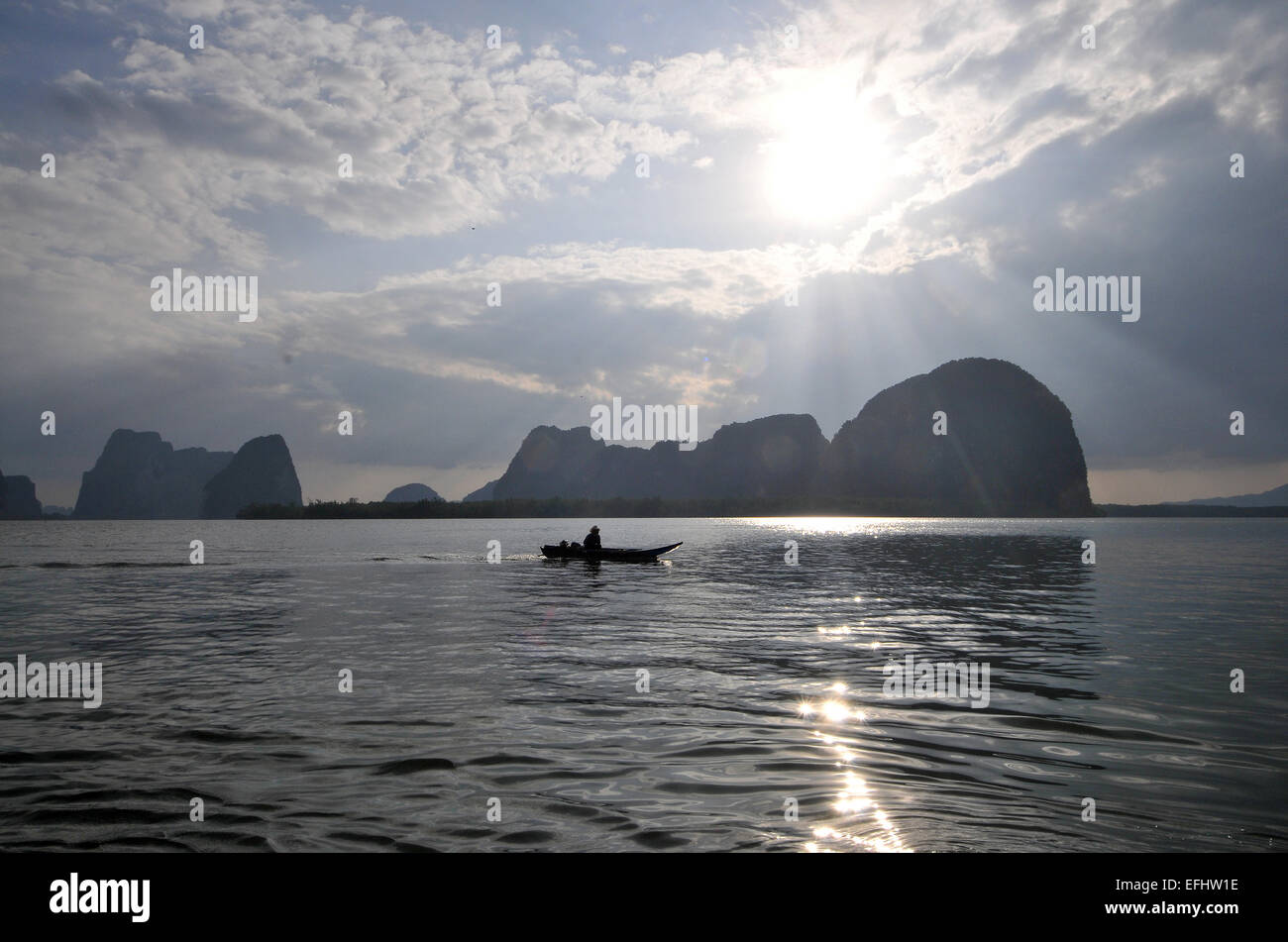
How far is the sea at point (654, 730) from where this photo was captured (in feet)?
29.7

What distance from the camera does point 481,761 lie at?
11.6 metres

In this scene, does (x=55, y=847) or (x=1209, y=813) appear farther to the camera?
(x=1209, y=813)

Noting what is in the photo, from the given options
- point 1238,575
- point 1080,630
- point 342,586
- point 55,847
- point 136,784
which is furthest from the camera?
point 1238,575

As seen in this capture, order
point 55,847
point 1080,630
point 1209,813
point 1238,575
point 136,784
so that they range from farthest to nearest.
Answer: point 1238,575
point 1080,630
point 136,784
point 1209,813
point 55,847

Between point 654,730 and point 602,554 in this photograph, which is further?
point 602,554

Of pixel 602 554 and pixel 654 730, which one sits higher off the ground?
pixel 602 554

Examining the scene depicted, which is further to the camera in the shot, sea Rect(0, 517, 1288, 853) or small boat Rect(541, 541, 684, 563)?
small boat Rect(541, 541, 684, 563)

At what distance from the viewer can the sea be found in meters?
9.05

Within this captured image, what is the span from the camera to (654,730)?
13.5 m

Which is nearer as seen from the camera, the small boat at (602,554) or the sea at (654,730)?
the sea at (654,730)
